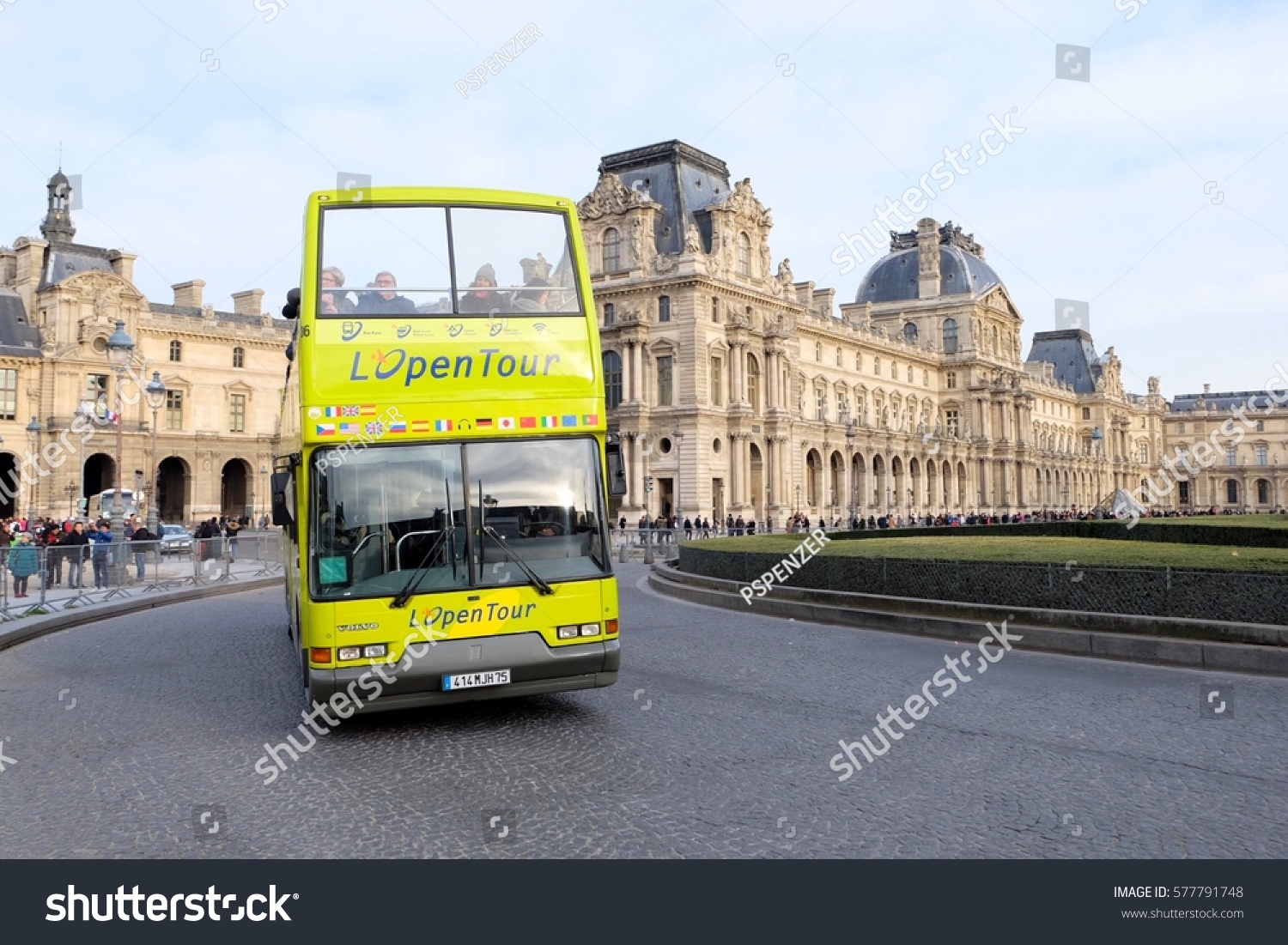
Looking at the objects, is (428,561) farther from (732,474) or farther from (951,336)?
(951,336)

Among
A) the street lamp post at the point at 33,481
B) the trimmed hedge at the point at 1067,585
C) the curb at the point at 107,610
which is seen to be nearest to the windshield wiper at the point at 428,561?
the trimmed hedge at the point at 1067,585

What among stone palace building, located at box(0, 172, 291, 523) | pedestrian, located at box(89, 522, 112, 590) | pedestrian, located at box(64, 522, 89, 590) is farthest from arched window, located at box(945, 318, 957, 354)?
pedestrian, located at box(64, 522, 89, 590)

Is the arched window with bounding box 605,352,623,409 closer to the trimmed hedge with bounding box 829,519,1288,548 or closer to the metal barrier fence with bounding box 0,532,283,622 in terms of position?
the trimmed hedge with bounding box 829,519,1288,548

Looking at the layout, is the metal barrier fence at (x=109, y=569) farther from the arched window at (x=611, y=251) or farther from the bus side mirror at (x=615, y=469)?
the arched window at (x=611, y=251)

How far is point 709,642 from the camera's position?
13.4m

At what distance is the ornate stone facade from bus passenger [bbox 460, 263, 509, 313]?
40.5m

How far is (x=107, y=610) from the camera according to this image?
18.1 m

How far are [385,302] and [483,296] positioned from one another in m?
0.80

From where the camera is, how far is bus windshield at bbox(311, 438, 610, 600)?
800 centimetres

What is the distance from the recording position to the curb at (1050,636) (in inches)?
417

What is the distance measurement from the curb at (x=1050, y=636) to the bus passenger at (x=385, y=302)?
8284mm

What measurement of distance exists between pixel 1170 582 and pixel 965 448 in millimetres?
73581
